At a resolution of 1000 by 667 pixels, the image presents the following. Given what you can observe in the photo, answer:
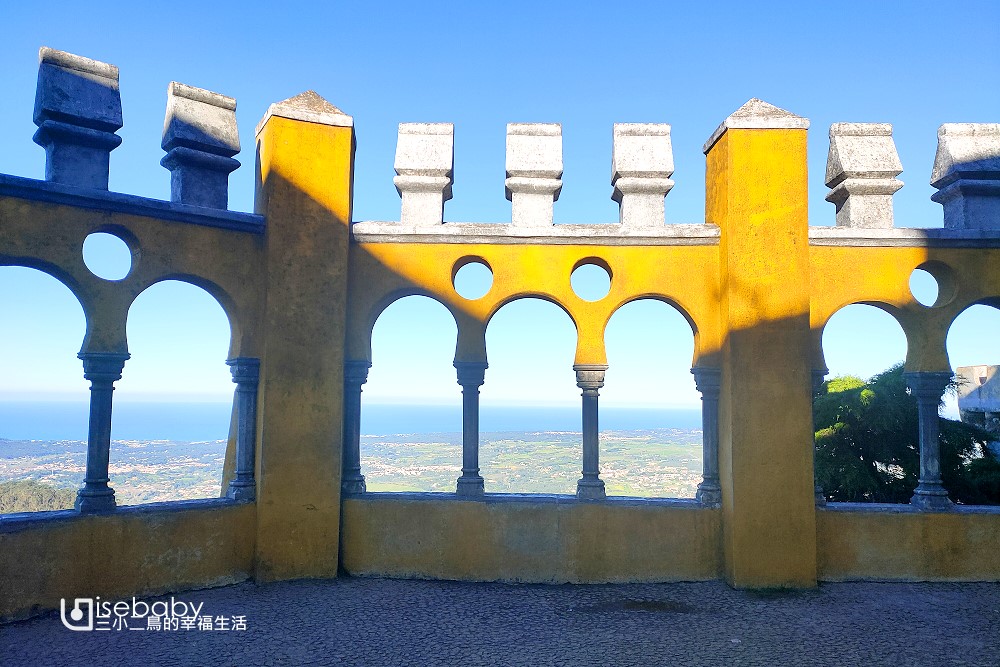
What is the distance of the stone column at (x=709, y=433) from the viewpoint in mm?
6750

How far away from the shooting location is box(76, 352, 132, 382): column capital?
19.4 feet

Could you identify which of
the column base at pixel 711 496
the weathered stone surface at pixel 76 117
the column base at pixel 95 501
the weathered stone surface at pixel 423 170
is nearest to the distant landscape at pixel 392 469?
the column base at pixel 711 496

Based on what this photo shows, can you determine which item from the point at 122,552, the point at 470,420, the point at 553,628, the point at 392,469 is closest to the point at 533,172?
the point at 470,420

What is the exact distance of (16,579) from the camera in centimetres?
543

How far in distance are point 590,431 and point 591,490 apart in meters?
0.56

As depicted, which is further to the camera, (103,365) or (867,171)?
(867,171)

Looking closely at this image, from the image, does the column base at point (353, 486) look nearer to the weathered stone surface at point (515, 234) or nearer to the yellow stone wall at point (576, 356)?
the yellow stone wall at point (576, 356)

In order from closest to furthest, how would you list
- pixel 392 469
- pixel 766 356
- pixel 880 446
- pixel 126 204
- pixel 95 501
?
1. pixel 95 501
2. pixel 126 204
3. pixel 766 356
4. pixel 880 446
5. pixel 392 469

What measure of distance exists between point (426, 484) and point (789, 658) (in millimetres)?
50630

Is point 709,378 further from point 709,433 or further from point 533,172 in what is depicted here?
point 533,172

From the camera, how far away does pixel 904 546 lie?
6645mm

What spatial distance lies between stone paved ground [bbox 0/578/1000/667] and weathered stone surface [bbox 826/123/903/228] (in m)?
3.46

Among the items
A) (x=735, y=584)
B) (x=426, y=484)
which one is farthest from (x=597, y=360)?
(x=426, y=484)

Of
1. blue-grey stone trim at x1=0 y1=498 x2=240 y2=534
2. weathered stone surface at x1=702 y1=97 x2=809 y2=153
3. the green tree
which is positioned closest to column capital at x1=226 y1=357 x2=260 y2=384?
blue-grey stone trim at x1=0 y1=498 x2=240 y2=534
